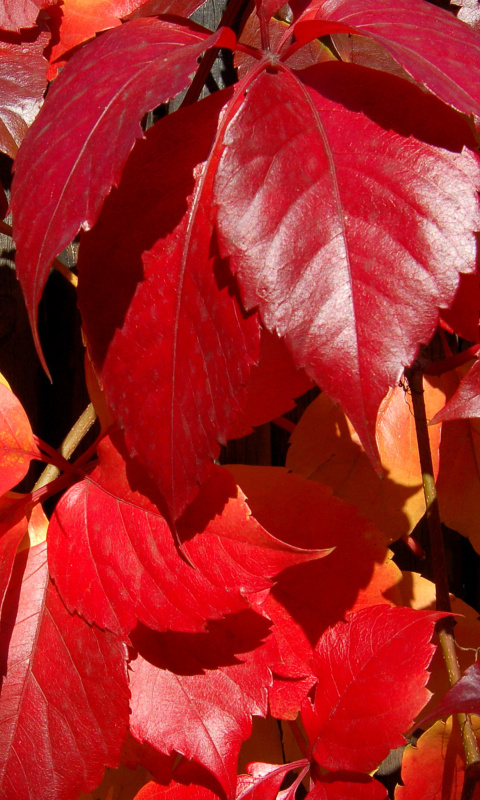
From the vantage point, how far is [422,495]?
0.46 m

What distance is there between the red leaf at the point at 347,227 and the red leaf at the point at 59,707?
208 mm

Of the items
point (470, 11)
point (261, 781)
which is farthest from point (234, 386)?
point (470, 11)

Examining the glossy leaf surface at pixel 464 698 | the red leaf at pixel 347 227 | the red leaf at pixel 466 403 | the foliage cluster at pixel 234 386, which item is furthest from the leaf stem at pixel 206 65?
the glossy leaf surface at pixel 464 698

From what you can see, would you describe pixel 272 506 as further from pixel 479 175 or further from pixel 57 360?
pixel 57 360

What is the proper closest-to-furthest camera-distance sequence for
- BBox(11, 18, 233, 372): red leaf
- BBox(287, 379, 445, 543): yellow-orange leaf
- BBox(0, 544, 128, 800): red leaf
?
BBox(11, 18, 233, 372): red leaf → BBox(0, 544, 128, 800): red leaf → BBox(287, 379, 445, 543): yellow-orange leaf

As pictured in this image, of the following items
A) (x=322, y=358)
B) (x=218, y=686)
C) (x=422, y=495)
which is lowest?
(x=218, y=686)

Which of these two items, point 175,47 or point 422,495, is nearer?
point 175,47

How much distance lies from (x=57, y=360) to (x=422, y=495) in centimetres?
37

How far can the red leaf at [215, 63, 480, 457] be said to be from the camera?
24 centimetres

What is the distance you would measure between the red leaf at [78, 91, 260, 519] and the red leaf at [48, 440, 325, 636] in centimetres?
6

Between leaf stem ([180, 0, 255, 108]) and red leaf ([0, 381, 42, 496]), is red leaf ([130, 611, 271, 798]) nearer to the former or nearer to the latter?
red leaf ([0, 381, 42, 496])

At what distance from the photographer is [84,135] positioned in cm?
26

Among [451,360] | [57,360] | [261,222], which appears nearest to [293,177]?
[261,222]

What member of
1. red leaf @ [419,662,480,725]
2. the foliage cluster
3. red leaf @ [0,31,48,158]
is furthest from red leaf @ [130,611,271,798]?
red leaf @ [0,31,48,158]
